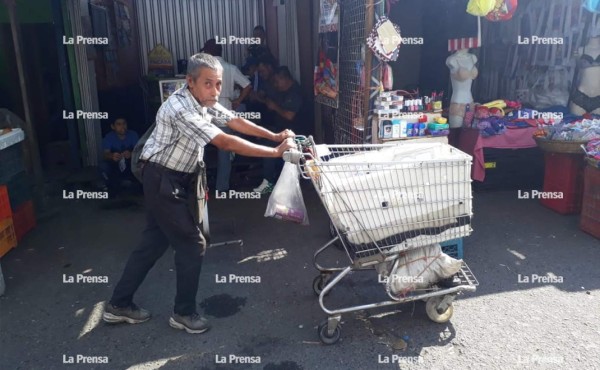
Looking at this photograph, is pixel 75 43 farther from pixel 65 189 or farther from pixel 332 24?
pixel 332 24

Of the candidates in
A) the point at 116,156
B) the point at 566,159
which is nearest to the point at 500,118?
the point at 566,159

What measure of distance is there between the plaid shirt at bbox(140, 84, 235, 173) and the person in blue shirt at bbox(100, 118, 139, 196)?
3.86m

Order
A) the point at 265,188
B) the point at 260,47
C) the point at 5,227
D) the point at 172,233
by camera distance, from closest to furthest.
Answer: the point at 172,233 < the point at 5,227 < the point at 265,188 < the point at 260,47

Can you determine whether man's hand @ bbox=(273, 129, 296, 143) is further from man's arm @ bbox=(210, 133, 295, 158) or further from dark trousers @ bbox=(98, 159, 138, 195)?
dark trousers @ bbox=(98, 159, 138, 195)

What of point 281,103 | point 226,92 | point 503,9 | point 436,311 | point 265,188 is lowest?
point 436,311

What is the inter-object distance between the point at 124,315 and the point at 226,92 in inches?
149

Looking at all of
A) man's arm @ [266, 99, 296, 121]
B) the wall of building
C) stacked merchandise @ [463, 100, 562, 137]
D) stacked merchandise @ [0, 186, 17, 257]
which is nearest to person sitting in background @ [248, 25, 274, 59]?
the wall of building

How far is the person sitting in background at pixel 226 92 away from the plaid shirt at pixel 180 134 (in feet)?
9.97

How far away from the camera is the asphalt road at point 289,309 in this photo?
3455 millimetres

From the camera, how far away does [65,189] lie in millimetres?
7469

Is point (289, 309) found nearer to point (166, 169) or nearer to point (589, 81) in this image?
point (166, 169)

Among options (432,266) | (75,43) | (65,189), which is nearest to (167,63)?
(75,43)

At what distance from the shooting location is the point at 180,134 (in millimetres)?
3383

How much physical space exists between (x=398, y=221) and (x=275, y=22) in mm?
6240
